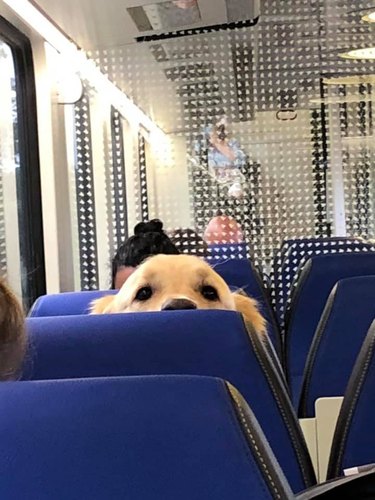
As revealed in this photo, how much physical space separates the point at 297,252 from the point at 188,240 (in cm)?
44

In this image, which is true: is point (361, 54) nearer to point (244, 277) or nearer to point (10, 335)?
point (244, 277)

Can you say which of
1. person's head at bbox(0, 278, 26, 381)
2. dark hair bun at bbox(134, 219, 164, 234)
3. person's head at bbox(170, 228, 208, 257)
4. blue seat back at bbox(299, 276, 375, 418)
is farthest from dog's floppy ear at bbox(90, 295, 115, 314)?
person's head at bbox(170, 228, 208, 257)

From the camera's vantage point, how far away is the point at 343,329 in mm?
2111

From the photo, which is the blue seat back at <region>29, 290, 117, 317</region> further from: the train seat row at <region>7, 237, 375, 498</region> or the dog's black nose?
the train seat row at <region>7, 237, 375, 498</region>

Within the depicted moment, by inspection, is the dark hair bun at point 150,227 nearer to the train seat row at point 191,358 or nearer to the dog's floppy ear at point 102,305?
the dog's floppy ear at point 102,305

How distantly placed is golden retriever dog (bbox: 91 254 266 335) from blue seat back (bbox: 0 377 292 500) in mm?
1364

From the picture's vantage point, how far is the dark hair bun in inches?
122

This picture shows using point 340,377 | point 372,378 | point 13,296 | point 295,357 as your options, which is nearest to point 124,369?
point 13,296

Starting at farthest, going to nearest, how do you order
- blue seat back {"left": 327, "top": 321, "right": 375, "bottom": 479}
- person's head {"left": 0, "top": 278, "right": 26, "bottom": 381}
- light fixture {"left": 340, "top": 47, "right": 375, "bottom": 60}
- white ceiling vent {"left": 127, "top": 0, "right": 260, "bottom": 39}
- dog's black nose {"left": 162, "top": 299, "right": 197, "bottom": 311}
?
light fixture {"left": 340, "top": 47, "right": 375, "bottom": 60} → white ceiling vent {"left": 127, "top": 0, "right": 260, "bottom": 39} → dog's black nose {"left": 162, "top": 299, "right": 197, "bottom": 311} → blue seat back {"left": 327, "top": 321, "right": 375, "bottom": 479} → person's head {"left": 0, "top": 278, "right": 26, "bottom": 381}

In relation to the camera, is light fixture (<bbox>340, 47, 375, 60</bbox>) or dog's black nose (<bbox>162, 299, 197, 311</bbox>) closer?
dog's black nose (<bbox>162, 299, 197, 311</bbox>)

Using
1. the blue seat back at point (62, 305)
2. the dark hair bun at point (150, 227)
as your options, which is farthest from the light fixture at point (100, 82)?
the blue seat back at point (62, 305)

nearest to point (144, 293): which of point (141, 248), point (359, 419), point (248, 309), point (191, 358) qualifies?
point (248, 309)

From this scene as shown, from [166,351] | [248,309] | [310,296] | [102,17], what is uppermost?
[102,17]

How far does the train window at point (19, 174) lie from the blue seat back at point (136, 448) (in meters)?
2.36
